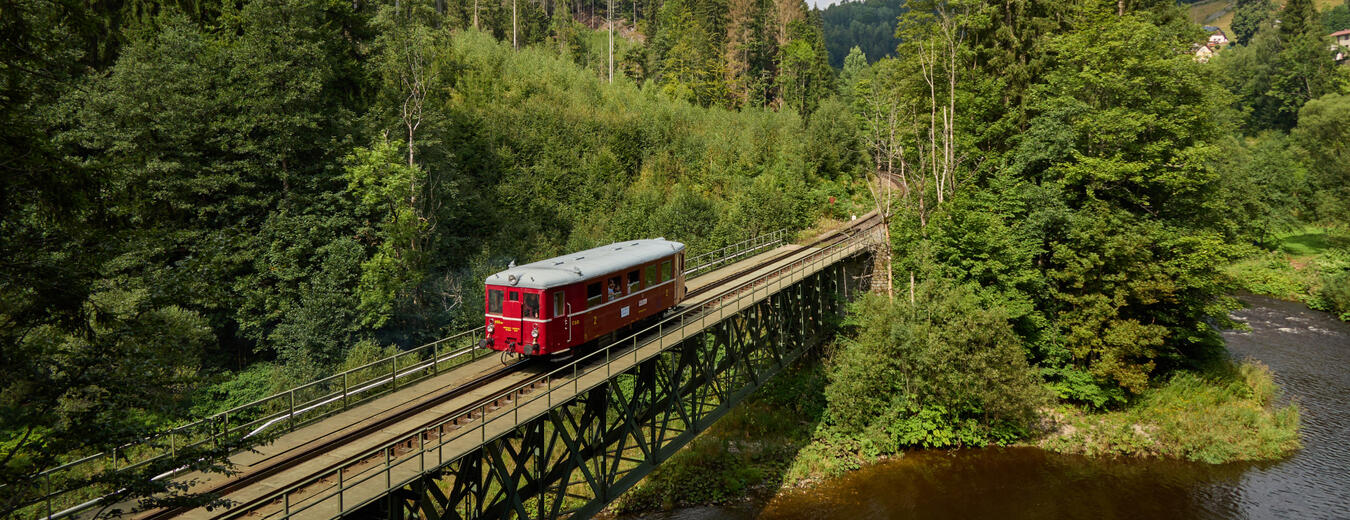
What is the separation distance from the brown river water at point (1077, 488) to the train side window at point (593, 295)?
9326 mm

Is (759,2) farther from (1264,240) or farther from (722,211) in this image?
(1264,240)

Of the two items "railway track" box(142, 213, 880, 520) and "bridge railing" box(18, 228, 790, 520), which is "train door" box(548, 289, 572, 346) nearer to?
"railway track" box(142, 213, 880, 520)

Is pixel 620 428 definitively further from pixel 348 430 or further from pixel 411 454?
pixel 348 430

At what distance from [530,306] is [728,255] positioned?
2730 centimetres

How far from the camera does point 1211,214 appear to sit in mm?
33688

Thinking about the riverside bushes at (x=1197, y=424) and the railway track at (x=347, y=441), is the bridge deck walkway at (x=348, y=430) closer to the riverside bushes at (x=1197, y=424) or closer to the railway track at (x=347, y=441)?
the railway track at (x=347, y=441)

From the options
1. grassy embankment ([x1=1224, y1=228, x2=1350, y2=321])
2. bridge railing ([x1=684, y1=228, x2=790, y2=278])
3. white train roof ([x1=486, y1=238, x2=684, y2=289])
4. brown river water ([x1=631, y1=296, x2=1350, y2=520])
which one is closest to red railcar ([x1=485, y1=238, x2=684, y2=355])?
white train roof ([x1=486, y1=238, x2=684, y2=289])

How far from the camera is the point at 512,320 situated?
20.6m

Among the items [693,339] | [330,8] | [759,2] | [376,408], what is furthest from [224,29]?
[759,2]

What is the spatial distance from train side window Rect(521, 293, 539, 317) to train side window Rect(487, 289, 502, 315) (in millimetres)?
1045

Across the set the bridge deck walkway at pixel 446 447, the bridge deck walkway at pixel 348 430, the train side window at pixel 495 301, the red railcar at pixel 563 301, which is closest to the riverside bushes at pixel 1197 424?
the bridge deck walkway at pixel 446 447

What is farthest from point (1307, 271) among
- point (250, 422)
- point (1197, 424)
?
point (250, 422)

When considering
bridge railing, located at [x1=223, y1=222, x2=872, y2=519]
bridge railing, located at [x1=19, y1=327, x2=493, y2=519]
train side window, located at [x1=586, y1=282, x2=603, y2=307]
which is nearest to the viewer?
bridge railing, located at [x1=19, y1=327, x2=493, y2=519]

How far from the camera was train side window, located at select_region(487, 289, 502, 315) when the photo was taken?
21.0 m
